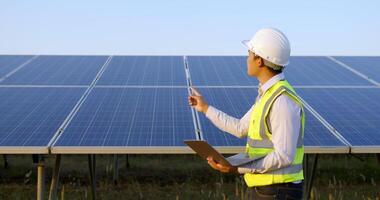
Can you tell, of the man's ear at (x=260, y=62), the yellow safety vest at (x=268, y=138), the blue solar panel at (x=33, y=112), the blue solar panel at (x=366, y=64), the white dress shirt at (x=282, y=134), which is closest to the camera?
the white dress shirt at (x=282, y=134)

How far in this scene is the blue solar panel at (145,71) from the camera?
32.0 feet

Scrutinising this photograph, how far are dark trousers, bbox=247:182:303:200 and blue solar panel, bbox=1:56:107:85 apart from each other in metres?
6.40

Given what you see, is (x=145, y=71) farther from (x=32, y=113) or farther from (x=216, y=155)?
(x=216, y=155)

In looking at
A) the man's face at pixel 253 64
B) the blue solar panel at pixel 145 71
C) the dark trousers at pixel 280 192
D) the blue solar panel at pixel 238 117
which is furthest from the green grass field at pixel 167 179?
the man's face at pixel 253 64

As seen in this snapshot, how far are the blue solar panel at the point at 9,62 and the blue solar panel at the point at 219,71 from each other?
358cm

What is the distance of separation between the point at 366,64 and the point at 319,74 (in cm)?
162

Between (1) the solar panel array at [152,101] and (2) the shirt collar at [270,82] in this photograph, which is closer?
(2) the shirt collar at [270,82]

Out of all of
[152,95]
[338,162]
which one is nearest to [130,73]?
[152,95]

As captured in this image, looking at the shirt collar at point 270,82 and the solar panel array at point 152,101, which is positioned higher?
the shirt collar at point 270,82

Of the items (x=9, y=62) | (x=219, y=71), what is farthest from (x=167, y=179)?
(x=9, y=62)

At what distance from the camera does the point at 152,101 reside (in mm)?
8500

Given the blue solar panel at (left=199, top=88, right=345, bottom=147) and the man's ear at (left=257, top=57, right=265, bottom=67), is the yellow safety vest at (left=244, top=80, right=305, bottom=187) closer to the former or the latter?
the man's ear at (left=257, top=57, right=265, bottom=67)
